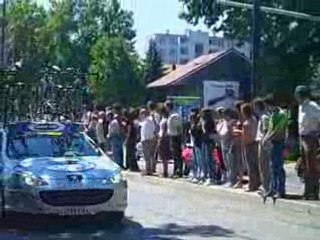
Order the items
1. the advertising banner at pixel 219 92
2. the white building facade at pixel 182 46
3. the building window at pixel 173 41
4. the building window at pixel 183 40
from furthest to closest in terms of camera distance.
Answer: the building window at pixel 173 41 < the building window at pixel 183 40 < the white building facade at pixel 182 46 < the advertising banner at pixel 219 92

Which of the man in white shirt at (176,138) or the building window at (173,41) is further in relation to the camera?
the building window at (173,41)

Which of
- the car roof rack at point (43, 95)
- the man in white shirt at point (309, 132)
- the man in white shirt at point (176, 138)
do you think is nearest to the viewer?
the man in white shirt at point (309, 132)

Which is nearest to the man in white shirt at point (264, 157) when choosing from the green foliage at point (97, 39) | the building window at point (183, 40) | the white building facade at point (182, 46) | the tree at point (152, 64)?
the green foliage at point (97, 39)

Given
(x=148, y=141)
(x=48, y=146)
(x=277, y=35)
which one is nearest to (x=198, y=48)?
(x=277, y=35)

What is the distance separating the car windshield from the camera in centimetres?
1455

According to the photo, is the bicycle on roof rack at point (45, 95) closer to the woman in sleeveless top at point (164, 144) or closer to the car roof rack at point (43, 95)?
the car roof rack at point (43, 95)

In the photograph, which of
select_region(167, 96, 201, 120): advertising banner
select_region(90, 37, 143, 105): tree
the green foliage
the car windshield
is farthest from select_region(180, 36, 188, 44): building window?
the car windshield

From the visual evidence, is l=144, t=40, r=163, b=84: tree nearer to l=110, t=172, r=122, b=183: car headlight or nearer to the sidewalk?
the sidewalk

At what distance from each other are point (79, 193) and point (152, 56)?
80.9 m

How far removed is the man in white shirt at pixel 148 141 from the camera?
22.6 meters

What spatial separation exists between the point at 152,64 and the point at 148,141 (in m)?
72.7

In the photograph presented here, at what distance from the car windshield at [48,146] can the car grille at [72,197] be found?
1.15m

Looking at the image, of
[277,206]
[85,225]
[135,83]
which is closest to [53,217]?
[85,225]

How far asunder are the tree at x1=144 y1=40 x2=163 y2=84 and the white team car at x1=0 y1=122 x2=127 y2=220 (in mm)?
78019
